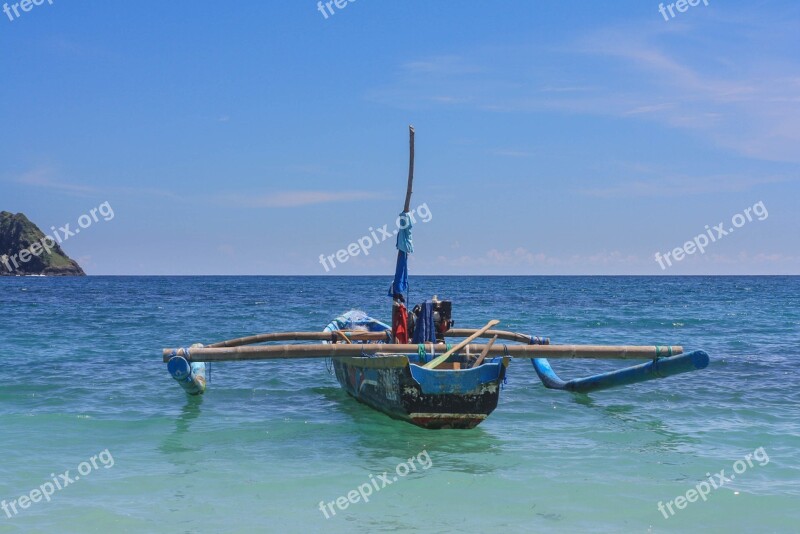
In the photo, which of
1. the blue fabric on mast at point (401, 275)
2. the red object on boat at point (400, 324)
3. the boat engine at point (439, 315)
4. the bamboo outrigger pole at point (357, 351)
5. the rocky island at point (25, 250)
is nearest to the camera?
the bamboo outrigger pole at point (357, 351)

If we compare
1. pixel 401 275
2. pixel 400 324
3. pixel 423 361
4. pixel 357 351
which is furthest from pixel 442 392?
pixel 401 275

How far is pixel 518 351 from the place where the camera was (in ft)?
38.7

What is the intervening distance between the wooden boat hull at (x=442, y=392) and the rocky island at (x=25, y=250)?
412 feet

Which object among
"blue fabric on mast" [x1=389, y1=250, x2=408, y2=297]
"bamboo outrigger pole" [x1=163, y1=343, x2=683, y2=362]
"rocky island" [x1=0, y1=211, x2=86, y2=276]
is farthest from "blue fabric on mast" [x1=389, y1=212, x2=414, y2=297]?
"rocky island" [x1=0, y1=211, x2=86, y2=276]

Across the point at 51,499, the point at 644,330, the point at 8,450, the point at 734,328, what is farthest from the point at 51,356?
the point at 734,328

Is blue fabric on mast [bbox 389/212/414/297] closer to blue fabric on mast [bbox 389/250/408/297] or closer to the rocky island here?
blue fabric on mast [bbox 389/250/408/297]

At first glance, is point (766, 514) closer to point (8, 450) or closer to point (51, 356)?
point (8, 450)

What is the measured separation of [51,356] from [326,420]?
11077 mm

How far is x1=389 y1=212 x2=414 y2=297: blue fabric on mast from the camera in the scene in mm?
13797

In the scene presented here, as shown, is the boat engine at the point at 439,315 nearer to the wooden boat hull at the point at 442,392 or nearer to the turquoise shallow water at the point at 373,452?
the turquoise shallow water at the point at 373,452

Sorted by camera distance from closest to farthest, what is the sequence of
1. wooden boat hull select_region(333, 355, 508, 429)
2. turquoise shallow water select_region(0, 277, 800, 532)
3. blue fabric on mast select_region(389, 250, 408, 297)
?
turquoise shallow water select_region(0, 277, 800, 532)
wooden boat hull select_region(333, 355, 508, 429)
blue fabric on mast select_region(389, 250, 408, 297)

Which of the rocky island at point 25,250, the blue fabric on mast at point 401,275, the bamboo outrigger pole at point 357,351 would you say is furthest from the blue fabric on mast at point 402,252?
the rocky island at point 25,250

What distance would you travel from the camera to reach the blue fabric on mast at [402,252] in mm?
13797

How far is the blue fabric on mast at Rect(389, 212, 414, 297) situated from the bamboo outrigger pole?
2027mm
